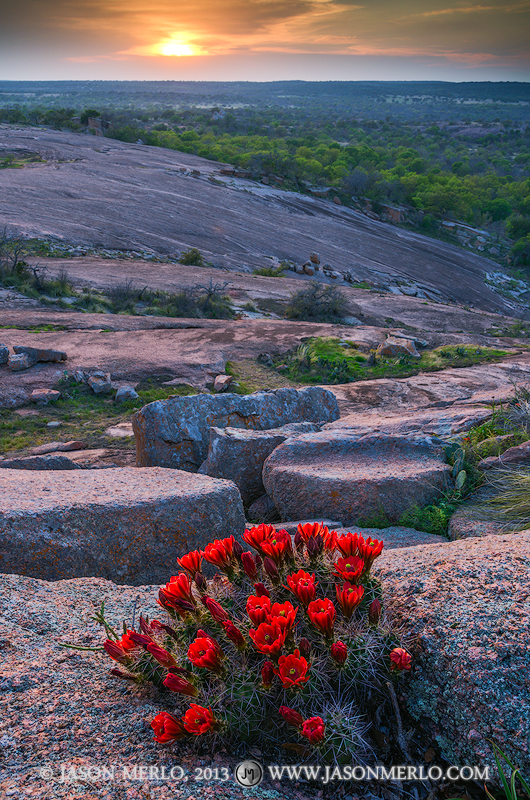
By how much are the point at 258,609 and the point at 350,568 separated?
1.43 feet

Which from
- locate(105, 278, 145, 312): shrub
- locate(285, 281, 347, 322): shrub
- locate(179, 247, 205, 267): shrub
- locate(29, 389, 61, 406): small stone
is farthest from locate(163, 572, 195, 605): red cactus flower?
locate(179, 247, 205, 267): shrub

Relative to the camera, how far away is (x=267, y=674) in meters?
1.68

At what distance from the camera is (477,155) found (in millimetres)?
72000

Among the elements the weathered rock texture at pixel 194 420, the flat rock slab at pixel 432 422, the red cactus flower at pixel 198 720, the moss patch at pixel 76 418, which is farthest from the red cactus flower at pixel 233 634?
the moss patch at pixel 76 418

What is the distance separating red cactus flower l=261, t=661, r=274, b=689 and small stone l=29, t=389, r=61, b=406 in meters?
7.94

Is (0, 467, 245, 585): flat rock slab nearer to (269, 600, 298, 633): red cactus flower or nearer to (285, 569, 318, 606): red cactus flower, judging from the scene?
(285, 569, 318, 606): red cactus flower

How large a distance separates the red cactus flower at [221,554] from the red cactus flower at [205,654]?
403 millimetres

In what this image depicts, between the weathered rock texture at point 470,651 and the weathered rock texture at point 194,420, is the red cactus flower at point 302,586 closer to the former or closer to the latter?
the weathered rock texture at point 470,651

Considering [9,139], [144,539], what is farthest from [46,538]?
[9,139]

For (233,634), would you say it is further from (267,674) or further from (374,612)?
(374,612)

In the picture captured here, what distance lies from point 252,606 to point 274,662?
0.19 meters

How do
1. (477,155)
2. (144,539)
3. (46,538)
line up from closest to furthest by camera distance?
(46,538) < (144,539) < (477,155)

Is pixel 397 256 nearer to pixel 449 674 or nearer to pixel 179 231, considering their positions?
pixel 179 231

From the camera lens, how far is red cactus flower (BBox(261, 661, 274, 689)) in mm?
1666
